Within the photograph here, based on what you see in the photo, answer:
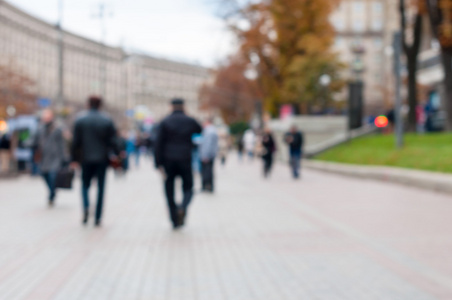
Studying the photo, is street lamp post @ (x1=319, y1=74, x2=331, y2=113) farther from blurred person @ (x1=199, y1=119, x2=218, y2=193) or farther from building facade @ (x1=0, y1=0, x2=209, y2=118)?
blurred person @ (x1=199, y1=119, x2=218, y2=193)

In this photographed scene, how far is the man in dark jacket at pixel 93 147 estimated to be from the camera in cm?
1025

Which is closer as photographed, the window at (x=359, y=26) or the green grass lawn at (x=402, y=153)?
the green grass lawn at (x=402, y=153)

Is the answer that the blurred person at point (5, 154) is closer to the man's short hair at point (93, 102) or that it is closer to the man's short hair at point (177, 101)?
the man's short hair at point (93, 102)

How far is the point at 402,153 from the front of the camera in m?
23.8

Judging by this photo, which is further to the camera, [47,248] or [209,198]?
[209,198]

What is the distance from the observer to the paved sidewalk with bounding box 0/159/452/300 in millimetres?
6199

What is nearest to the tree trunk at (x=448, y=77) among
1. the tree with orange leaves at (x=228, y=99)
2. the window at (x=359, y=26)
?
the tree with orange leaves at (x=228, y=99)

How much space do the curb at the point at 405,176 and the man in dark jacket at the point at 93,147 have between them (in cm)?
781

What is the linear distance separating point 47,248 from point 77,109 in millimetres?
92197

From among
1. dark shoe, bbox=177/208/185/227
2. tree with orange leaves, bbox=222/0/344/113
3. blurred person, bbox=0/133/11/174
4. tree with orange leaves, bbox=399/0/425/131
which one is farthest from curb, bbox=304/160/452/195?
tree with orange leaves, bbox=222/0/344/113

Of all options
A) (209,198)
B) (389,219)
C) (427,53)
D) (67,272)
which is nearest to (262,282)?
(67,272)

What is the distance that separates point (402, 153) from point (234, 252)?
650 inches

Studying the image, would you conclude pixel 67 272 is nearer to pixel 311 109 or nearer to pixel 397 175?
pixel 397 175

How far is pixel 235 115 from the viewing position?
3420 inches
